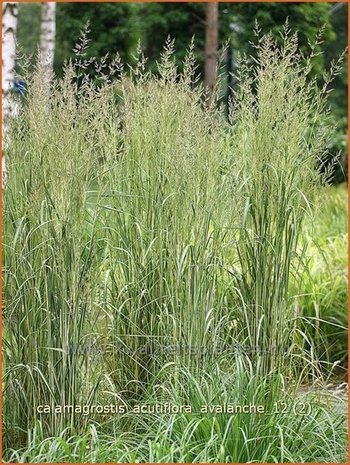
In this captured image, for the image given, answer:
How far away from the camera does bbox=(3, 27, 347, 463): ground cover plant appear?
327 centimetres

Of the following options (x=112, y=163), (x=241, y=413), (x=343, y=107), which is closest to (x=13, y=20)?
(x=112, y=163)

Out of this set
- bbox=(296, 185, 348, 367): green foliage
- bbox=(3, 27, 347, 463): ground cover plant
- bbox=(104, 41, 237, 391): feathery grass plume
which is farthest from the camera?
bbox=(296, 185, 348, 367): green foliage

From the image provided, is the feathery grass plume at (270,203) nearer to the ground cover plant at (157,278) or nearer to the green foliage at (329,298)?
the ground cover plant at (157,278)

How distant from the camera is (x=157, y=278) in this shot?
11.6 ft

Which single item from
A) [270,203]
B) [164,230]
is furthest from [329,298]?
[164,230]

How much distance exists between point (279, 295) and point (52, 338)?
3.10 feet

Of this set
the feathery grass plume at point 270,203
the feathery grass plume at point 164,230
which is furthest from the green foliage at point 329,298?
the feathery grass plume at point 164,230

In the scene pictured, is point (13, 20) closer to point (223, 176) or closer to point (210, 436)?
point (223, 176)

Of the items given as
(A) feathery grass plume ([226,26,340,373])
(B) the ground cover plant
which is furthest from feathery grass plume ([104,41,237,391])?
(A) feathery grass plume ([226,26,340,373])

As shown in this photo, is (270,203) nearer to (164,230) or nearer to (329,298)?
(164,230)

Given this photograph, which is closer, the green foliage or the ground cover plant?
the ground cover plant

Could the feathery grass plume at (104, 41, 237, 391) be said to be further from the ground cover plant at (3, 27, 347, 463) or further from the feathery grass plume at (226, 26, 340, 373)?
the feathery grass plume at (226, 26, 340, 373)

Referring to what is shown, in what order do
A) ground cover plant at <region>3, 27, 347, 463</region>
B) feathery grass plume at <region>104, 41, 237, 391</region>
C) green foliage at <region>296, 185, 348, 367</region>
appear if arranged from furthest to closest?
green foliage at <region>296, 185, 348, 367</region> < feathery grass plume at <region>104, 41, 237, 391</region> < ground cover plant at <region>3, 27, 347, 463</region>

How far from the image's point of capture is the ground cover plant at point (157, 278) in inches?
129
